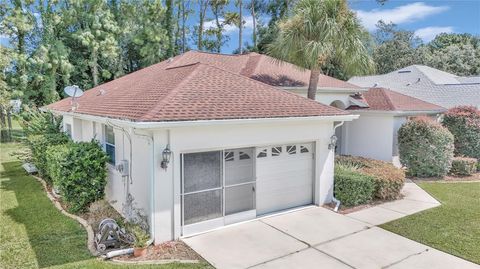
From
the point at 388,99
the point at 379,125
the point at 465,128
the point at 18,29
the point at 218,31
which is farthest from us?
the point at 218,31

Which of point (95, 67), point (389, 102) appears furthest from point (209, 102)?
point (95, 67)

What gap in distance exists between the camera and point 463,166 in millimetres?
16594

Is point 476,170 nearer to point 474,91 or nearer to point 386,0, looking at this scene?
point 474,91

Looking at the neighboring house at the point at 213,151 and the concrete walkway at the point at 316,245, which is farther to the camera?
the neighboring house at the point at 213,151

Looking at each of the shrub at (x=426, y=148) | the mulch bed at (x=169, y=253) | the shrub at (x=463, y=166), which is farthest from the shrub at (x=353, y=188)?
the shrub at (x=463, y=166)

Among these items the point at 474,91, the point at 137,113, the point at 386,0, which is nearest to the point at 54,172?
the point at 137,113

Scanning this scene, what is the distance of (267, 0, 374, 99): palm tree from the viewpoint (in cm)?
1469

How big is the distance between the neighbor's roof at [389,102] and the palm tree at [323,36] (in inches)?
153

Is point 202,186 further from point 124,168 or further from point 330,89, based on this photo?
point 330,89

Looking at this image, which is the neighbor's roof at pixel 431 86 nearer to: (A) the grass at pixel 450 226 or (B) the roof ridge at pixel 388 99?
(B) the roof ridge at pixel 388 99

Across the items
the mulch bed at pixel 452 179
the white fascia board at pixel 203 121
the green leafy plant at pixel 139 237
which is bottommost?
the mulch bed at pixel 452 179

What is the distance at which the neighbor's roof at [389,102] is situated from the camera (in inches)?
726

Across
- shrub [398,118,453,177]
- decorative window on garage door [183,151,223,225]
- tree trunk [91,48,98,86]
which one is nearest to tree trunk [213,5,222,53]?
tree trunk [91,48,98,86]

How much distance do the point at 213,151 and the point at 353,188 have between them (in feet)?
17.6
